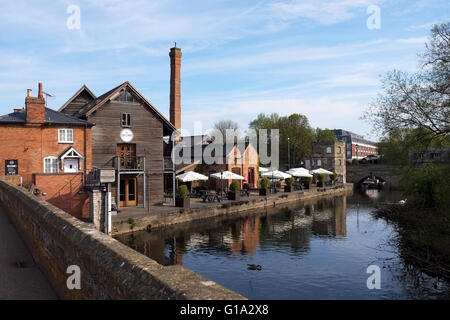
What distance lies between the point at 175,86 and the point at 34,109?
19.2 metres

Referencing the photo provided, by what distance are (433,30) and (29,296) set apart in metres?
17.3

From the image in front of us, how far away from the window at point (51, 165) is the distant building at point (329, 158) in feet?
147

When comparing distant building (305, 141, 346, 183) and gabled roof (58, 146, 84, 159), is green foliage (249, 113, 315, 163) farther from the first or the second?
gabled roof (58, 146, 84, 159)

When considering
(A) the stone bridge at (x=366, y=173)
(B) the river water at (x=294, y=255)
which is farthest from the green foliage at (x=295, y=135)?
(B) the river water at (x=294, y=255)

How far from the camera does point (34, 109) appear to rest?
20297 millimetres

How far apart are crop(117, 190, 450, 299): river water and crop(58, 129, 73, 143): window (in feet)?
23.8

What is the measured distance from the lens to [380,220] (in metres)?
25.6

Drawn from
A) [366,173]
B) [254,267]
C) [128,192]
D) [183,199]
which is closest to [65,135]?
[128,192]

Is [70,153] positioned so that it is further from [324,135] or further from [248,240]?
[324,135]

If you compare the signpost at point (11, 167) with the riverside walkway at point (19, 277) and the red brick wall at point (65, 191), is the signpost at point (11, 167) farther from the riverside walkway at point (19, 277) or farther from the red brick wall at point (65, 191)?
the riverside walkway at point (19, 277)

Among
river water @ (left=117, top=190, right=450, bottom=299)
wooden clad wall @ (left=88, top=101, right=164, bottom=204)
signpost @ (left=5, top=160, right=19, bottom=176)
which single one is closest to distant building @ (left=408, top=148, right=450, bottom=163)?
river water @ (left=117, top=190, right=450, bottom=299)

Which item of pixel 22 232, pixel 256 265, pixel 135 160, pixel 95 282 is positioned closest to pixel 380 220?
pixel 256 265
